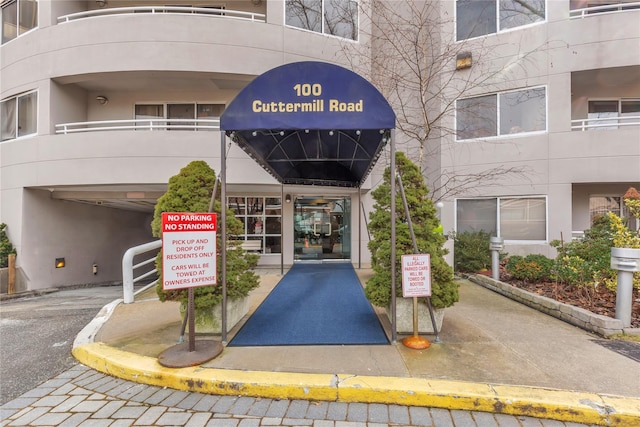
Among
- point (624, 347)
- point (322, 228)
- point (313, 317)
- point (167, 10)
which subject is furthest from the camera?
point (322, 228)

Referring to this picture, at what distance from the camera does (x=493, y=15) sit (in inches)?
378

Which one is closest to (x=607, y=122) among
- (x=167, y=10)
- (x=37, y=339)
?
(x=167, y=10)

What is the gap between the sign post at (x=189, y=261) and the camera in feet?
11.0

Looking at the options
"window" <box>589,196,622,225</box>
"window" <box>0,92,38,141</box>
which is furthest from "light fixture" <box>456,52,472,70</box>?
"window" <box>0,92,38,141</box>

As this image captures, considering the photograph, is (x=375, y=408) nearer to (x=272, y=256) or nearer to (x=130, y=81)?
(x=272, y=256)

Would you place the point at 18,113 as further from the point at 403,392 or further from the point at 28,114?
the point at 403,392

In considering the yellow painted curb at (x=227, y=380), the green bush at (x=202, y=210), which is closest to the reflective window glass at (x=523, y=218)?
the green bush at (x=202, y=210)

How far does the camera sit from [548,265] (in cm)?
653

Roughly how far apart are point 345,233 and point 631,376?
8321 millimetres

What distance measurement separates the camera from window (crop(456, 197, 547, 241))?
361 inches

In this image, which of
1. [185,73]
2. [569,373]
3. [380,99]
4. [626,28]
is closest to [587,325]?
[569,373]

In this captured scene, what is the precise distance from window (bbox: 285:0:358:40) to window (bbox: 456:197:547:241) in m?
7.02

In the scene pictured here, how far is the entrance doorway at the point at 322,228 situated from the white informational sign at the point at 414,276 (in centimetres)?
678

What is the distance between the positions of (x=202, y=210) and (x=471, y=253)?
7614 mm
